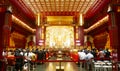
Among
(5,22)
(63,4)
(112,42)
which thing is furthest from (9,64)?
(63,4)

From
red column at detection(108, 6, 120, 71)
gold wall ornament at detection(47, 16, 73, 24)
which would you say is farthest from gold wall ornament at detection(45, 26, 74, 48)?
red column at detection(108, 6, 120, 71)

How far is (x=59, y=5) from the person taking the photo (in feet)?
79.2

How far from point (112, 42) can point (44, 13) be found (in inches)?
835

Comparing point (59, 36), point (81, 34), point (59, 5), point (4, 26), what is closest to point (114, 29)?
point (4, 26)

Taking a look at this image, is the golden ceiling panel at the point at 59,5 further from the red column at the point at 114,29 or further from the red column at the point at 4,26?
the red column at the point at 114,29

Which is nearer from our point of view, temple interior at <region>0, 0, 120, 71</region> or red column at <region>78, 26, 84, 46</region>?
temple interior at <region>0, 0, 120, 71</region>

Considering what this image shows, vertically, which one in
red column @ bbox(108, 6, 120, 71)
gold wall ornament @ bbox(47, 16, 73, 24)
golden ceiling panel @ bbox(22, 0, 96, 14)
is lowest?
red column @ bbox(108, 6, 120, 71)

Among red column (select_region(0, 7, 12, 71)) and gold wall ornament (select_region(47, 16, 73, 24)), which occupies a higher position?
gold wall ornament (select_region(47, 16, 73, 24))

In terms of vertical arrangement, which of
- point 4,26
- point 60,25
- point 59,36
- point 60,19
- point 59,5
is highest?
point 59,5

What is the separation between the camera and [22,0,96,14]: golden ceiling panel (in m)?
22.4

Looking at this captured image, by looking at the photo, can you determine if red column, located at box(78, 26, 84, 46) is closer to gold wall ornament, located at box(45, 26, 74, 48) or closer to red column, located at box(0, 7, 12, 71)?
gold wall ornament, located at box(45, 26, 74, 48)

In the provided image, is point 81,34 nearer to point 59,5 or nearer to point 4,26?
point 59,5

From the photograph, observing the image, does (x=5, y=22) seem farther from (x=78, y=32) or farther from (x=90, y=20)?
(x=90, y=20)

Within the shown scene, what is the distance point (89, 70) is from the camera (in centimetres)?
959
